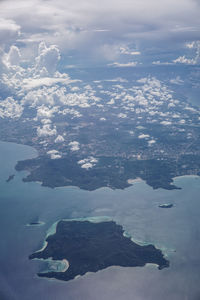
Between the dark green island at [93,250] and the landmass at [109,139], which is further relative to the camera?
the landmass at [109,139]

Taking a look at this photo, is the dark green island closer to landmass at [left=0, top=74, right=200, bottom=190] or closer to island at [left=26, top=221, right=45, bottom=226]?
island at [left=26, top=221, right=45, bottom=226]

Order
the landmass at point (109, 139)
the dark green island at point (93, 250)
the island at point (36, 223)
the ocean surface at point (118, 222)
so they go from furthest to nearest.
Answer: the landmass at point (109, 139) → the island at point (36, 223) → the dark green island at point (93, 250) → the ocean surface at point (118, 222)

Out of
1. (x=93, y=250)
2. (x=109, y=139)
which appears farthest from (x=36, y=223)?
(x=109, y=139)

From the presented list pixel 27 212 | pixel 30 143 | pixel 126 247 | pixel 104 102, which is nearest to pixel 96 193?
pixel 27 212

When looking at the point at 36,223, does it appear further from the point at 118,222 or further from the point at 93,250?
the point at 118,222

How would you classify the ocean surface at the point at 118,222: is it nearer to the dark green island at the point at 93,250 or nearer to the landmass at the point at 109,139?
the dark green island at the point at 93,250

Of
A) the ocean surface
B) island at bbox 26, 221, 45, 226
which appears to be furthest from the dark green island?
island at bbox 26, 221, 45, 226

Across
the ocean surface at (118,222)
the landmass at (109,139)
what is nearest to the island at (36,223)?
the ocean surface at (118,222)
